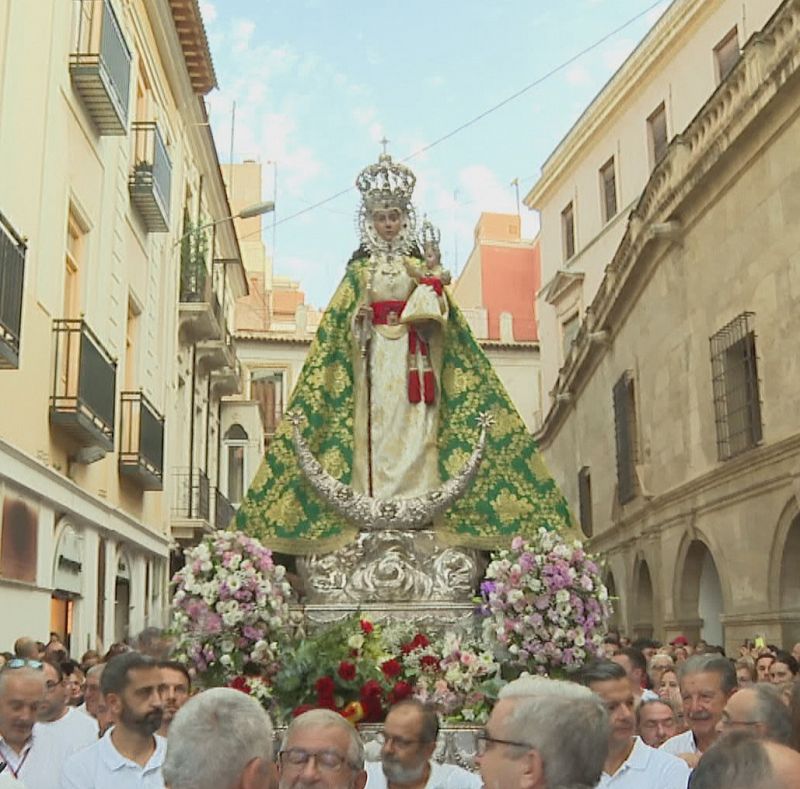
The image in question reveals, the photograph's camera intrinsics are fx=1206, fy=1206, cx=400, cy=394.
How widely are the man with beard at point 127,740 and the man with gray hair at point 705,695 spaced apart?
172cm

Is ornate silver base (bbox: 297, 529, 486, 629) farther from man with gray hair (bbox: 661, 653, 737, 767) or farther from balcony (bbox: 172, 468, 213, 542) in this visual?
balcony (bbox: 172, 468, 213, 542)

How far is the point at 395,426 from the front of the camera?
23.0ft

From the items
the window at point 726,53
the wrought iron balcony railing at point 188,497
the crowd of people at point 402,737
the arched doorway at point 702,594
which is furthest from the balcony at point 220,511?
the crowd of people at point 402,737

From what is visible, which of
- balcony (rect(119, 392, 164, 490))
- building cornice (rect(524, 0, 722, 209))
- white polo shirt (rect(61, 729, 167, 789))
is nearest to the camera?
white polo shirt (rect(61, 729, 167, 789))

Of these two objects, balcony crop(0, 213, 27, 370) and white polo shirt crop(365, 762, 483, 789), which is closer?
white polo shirt crop(365, 762, 483, 789)

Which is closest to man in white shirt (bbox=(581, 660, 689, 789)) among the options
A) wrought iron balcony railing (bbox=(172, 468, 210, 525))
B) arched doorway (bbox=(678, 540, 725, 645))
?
arched doorway (bbox=(678, 540, 725, 645))

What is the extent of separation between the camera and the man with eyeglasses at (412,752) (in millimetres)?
3748

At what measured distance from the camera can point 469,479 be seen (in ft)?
22.4

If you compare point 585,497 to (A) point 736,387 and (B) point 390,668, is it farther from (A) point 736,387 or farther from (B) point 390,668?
(B) point 390,668

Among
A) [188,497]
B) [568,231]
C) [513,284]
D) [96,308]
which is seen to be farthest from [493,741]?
[513,284]

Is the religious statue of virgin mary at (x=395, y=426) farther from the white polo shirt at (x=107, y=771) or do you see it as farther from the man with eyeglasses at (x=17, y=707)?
the white polo shirt at (x=107, y=771)

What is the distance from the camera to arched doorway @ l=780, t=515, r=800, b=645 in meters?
10.8

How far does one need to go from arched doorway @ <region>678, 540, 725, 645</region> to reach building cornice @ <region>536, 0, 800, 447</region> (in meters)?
3.70

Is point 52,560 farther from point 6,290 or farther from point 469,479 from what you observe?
point 469,479
